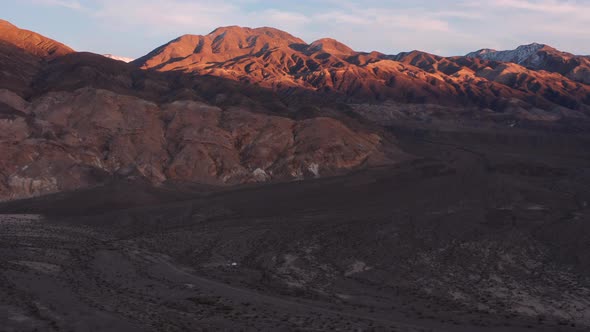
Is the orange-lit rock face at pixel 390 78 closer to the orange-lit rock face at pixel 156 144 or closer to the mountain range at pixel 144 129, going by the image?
the mountain range at pixel 144 129

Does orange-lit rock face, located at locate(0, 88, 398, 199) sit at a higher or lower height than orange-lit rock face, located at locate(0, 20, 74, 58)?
lower

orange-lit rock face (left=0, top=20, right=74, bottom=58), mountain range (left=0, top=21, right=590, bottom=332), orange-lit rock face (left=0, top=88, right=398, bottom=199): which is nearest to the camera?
mountain range (left=0, top=21, right=590, bottom=332)

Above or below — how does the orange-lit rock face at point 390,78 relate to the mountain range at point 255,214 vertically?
above

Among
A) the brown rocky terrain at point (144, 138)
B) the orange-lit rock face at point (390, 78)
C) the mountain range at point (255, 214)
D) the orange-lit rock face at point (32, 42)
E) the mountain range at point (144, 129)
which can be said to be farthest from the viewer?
the orange-lit rock face at point (390, 78)

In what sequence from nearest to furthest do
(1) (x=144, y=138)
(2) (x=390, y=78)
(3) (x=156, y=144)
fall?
(1) (x=144, y=138) → (3) (x=156, y=144) → (2) (x=390, y=78)

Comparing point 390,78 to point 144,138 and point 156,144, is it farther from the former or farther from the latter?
point 144,138

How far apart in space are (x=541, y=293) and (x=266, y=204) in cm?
2372

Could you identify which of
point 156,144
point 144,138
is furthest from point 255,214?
point 144,138

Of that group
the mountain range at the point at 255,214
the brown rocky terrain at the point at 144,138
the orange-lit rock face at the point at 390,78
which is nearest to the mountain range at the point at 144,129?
the brown rocky terrain at the point at 144,138

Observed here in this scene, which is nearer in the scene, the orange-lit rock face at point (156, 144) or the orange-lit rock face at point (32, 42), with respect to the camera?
the orange-lit rock face at point (156, 144)

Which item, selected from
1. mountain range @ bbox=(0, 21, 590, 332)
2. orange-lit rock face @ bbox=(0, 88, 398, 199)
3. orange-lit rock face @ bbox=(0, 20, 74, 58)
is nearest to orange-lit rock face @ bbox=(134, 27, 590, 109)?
orange-lit rock face @ bbox=(0, 20, 74, 58)

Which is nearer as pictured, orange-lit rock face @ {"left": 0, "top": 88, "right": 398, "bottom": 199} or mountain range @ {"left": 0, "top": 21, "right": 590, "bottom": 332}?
mountain range @ {"left": 0, "top": 21, "right": 590, "bottom": 332}

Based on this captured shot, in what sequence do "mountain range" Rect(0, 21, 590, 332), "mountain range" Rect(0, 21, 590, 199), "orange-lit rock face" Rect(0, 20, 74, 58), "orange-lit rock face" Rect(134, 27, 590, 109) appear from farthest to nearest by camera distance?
"orange-lit rock face" Rect(134, 27, 590, 109), "orange-lit rock face" Rect(0, 20, 74, 58), "mountain range" Rect(0, 21, 590, 199), "mountain range" Rect(0, 21, 590, 332)

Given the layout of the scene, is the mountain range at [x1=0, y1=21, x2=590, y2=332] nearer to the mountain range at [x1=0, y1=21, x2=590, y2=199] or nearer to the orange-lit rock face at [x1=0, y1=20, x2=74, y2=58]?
the mountain range at [x1=0, y1=21, x2=590, y2=199]
